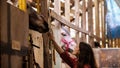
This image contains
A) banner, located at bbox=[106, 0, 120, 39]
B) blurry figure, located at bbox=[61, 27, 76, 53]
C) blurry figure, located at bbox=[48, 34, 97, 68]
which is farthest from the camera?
banner, located at bbox=[106, 0, 120, 39]

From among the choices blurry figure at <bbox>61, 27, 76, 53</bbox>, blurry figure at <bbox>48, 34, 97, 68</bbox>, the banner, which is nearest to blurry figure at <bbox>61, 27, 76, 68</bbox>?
blurry figure at <bbox>61, 27, 76, 53</bbox>

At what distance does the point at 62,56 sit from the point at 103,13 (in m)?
5.93

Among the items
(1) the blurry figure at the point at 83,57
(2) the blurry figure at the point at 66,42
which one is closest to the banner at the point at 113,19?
(2) the blurry figure at the point at 66,42

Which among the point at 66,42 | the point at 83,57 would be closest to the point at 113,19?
the point at 66,42

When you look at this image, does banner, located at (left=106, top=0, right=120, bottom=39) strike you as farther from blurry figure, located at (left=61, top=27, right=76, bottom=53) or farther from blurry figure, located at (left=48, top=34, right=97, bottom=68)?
blurry figure, located at (left=48, top=34, right=97, bottom=68)

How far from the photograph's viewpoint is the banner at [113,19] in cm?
975

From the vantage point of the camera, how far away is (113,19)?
9.73m

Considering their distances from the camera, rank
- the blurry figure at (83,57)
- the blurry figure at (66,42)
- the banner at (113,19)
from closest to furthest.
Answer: the blurry figure at (83,57)
the blurry figure at (66,42)
the banner at (113,19)

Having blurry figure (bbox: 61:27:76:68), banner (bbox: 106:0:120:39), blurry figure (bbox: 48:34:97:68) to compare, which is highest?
banner (bbox: 106:0:120:39)

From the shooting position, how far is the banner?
975cm

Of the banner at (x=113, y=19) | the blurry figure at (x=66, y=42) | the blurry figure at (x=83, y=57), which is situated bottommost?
the blurry figure at (x=83, y=57)

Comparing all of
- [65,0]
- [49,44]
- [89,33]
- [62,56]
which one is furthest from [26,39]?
[89,33]

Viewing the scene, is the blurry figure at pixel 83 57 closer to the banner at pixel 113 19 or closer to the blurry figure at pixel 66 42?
the blurry figure at pixel 66 42

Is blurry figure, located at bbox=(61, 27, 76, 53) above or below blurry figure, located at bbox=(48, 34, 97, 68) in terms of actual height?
above
